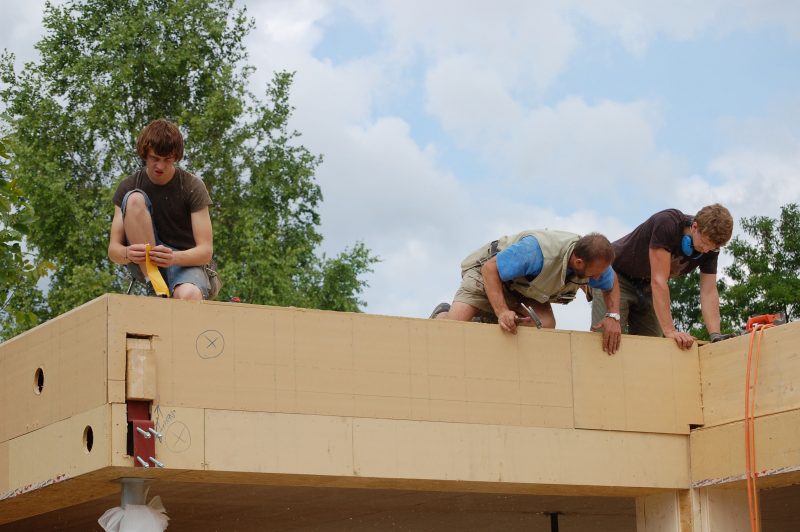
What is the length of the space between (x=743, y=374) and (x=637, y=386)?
60 cm

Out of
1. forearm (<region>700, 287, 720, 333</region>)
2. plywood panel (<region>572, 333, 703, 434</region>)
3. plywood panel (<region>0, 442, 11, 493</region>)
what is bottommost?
plywood panel (<region>0, 442, 11, 493</region>)

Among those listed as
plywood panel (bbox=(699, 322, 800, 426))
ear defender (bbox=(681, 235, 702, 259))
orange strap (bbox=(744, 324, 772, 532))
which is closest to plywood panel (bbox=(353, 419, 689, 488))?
plywood panel (bbox=(699, 322, 800, 426))

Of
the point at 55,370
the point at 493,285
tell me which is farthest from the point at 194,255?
the point at 493,285

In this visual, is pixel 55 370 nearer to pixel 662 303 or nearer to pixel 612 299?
pixel 612 299

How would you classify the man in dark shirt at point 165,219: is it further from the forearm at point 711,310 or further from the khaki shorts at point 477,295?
the forearm at point 711,310

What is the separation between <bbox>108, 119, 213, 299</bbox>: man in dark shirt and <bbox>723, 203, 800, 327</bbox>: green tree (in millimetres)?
22511

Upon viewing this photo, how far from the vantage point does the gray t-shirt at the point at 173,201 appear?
6.87 metres

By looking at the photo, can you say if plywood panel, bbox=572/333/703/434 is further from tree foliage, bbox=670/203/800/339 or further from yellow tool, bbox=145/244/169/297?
tree foliage, bbox=670/203/800/339

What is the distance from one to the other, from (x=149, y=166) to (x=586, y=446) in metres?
2.86

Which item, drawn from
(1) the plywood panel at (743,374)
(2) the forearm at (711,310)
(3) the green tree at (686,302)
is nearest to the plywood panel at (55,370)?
(1) the plywood panel at (743,374)

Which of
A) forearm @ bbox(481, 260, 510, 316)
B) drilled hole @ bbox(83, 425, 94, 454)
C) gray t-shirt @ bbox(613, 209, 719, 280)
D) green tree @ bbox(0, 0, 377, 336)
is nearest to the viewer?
drilled hole @ bbox(83, 425, 94, 454)

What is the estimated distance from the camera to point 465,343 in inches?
282

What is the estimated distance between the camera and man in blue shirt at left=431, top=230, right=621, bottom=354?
736 cm

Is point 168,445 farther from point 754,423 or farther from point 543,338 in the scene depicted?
point 754,423
